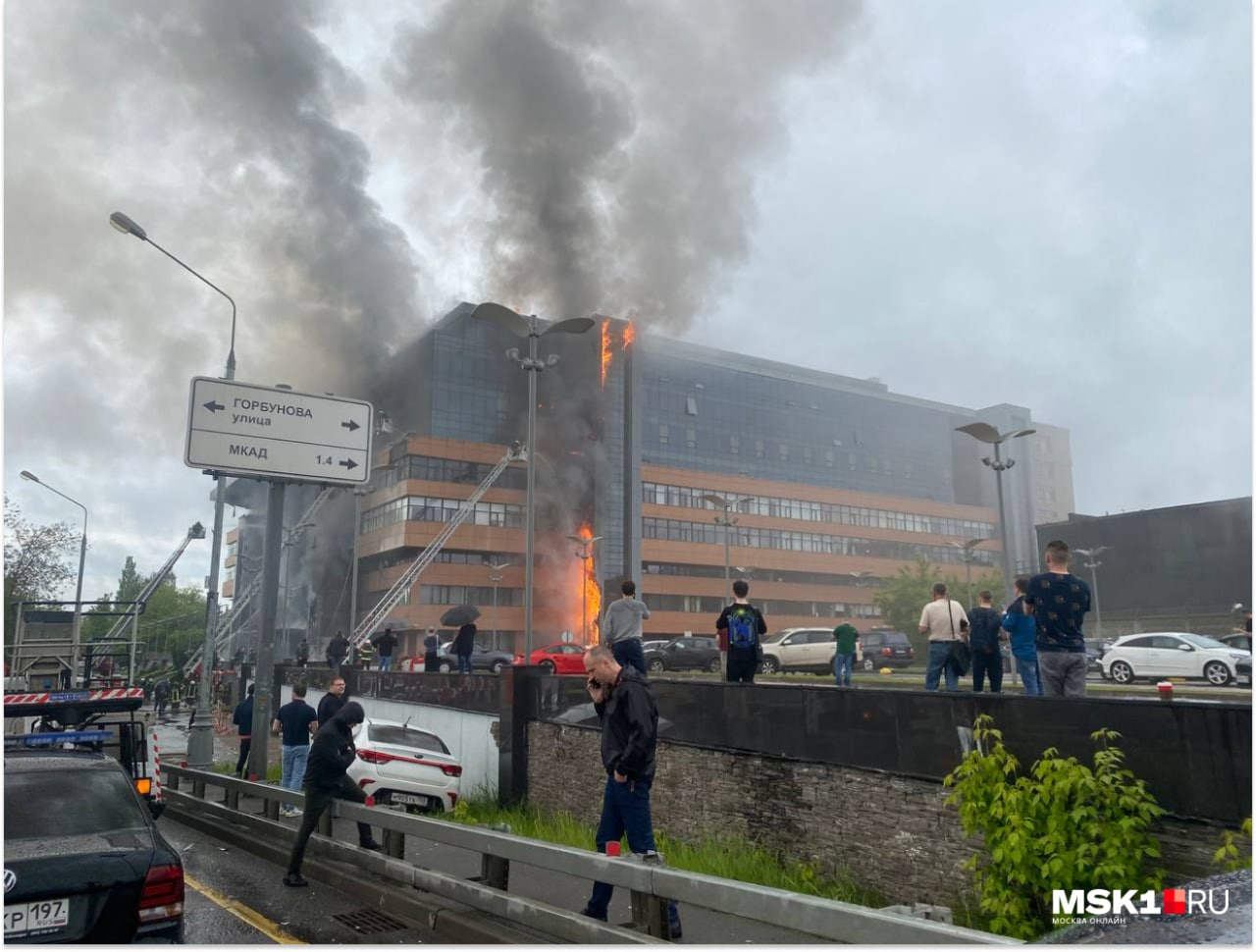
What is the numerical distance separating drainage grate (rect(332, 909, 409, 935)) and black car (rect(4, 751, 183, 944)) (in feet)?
5.08

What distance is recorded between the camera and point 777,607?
66.0 metres

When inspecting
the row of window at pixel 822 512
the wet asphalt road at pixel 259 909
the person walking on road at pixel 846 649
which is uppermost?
the row of window at pixel 822 512

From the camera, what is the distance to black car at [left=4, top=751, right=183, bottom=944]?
4.04 meters

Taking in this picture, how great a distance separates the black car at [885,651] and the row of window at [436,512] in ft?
117

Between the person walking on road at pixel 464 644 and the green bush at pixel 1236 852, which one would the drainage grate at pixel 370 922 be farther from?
the person walking on road at pixel 464 644

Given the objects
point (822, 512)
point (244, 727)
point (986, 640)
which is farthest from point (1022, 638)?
point (822, 512)

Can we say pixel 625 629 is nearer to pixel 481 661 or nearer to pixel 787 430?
pixel 481 661

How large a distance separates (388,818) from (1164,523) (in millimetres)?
62134

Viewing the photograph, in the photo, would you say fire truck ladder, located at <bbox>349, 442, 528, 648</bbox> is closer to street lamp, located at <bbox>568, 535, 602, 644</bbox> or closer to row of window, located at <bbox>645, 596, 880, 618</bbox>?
street lamp, located at <bbox>568, 535, 602, 644</bbox>

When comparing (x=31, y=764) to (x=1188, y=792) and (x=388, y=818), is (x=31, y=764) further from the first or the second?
(x=1188, y=792)

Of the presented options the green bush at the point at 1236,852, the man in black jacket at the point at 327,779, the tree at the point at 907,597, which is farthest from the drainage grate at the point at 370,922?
the tree at the point at 907,597

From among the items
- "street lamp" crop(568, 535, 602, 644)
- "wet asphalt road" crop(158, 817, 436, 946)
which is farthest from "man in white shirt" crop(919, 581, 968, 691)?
"street lamp" crop(568, 535, 602, 644)

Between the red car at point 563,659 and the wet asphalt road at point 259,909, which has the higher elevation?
the red car at point 563,659

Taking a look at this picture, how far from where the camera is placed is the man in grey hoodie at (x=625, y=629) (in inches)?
356
